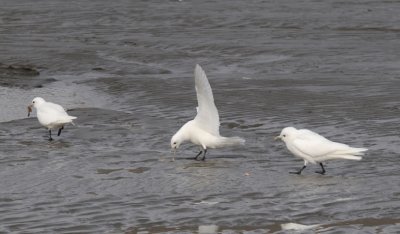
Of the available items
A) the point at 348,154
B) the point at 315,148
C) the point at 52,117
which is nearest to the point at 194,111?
the point at 52,117

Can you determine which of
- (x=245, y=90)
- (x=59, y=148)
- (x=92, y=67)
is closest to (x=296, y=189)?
(x=59, y=148)

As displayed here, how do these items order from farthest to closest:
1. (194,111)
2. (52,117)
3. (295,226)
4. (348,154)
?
1. (194,111)
2. (52,117)
3. (348,154)
4. (295,226)

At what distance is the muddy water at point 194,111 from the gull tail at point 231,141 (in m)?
0.23

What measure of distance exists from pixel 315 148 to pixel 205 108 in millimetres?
1901

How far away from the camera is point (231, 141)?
1296 cm

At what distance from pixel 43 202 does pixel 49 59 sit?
12.4m

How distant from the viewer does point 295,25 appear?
2755cm

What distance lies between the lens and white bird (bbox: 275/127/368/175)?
11.8 meters

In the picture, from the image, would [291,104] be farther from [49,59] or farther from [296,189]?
[49,59]

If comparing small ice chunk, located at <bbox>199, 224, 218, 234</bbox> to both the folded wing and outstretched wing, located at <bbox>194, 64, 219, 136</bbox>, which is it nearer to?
the folded wing

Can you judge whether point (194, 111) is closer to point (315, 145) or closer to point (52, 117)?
point (52, 117)

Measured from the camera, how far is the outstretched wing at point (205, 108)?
13.0 metres

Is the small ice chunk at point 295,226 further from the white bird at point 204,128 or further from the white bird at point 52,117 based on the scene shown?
the white bird at point 52,117

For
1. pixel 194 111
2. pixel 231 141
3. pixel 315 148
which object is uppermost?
pixel 315 148
